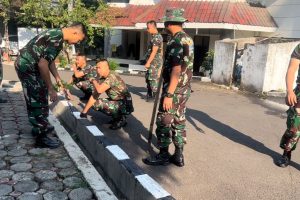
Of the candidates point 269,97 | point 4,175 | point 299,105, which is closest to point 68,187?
point 4,175

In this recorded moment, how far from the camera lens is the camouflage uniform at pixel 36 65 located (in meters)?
4.22

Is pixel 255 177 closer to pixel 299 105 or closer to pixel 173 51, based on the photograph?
pixel 299 105

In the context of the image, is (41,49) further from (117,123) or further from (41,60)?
(117,123)

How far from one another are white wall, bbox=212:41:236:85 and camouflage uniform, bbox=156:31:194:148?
263 inches

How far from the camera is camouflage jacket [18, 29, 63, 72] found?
421cm

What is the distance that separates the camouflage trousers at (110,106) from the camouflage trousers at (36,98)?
3.04 ft

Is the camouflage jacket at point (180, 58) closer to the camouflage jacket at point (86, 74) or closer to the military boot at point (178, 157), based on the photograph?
the military boot at point (178, 157)

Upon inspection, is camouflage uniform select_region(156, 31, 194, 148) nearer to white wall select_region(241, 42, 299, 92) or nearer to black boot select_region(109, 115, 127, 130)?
black boot select_region(109, 115, 127, 130)

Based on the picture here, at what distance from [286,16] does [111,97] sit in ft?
33.5

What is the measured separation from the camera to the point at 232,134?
5672 millimetres

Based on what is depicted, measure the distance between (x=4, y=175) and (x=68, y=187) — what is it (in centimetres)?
78

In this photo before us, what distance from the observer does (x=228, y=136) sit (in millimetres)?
5535

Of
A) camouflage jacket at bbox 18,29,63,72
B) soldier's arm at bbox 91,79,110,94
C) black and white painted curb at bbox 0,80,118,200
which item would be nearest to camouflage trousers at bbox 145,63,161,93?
soldier's arm at bbox 91,79,110,94

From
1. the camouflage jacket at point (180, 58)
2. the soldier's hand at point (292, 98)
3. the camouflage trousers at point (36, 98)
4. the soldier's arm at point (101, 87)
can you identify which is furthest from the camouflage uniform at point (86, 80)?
the soldier's hand at point (292, 98)
